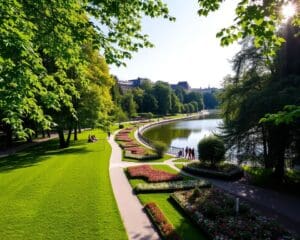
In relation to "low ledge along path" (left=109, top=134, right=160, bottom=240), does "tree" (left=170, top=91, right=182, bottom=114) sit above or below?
above

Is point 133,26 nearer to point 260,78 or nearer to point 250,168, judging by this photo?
point 260,78

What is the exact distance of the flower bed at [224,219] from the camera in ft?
37.0

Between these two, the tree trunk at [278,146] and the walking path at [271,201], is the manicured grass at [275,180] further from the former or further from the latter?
the walking path at [271,201]

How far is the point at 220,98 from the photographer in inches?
1010

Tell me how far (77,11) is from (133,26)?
5.32 feet

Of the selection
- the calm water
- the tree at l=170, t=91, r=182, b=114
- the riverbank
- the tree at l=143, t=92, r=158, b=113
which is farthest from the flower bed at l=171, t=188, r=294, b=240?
the tree at l=170, t=91, r=182, b=114

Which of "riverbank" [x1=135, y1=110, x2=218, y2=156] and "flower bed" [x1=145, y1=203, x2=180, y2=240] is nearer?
"flower bed" [x1=145, y1=203, x2=180, y2=240]

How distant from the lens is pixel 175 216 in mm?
13430

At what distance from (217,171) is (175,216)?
941 cm

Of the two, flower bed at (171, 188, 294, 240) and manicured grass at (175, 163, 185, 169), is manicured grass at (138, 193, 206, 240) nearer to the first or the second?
flower bed at (171, 188, 294, 240)

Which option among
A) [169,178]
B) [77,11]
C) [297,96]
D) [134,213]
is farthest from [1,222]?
[297,96]

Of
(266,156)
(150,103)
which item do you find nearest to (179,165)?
(266,156)

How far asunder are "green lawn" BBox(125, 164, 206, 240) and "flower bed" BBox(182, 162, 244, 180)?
219 inches

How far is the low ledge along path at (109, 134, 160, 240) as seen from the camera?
445 inches
